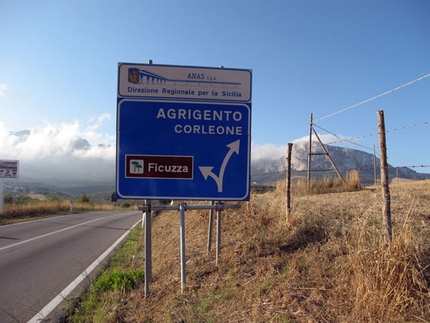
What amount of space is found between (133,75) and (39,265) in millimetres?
5161

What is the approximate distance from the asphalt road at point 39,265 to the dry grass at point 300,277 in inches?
58.0

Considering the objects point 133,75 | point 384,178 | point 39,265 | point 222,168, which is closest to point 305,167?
point 39,265

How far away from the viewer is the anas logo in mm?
4949

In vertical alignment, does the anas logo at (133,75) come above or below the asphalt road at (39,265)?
above

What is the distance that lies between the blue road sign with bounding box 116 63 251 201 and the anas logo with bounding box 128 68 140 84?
0.01m

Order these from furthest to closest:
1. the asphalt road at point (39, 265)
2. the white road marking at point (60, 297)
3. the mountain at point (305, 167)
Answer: the mountain at point (305, 167)
the asphalt road at point (39, 265)
the white road marking at point (60, 297)

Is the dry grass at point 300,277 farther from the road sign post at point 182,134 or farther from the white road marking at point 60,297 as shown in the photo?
the white road marking at point 60,297

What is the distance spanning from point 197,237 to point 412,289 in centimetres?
445

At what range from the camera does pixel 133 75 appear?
496cm

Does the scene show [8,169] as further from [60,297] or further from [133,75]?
[133,75]

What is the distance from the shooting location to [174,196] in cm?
486

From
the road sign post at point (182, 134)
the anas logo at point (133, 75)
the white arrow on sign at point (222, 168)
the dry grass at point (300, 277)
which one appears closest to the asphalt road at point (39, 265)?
the dry grass at point (300, 277)

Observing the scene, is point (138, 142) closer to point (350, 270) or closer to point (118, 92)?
point (118, 92)

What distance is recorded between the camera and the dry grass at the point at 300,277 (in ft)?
11.1
